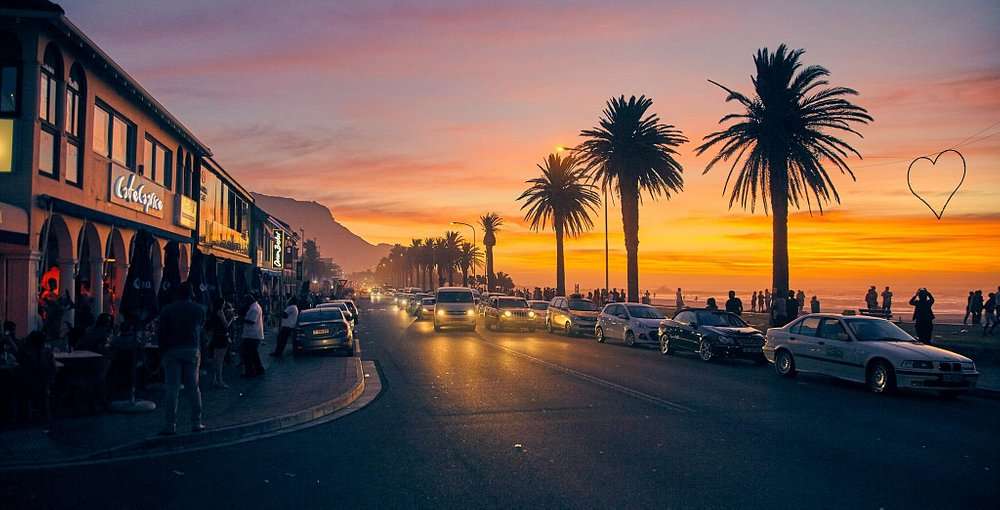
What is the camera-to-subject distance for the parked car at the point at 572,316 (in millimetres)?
34719

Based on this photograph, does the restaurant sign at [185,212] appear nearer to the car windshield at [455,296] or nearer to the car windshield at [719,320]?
the car windshield at [455,296]

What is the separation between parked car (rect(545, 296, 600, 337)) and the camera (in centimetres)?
3472

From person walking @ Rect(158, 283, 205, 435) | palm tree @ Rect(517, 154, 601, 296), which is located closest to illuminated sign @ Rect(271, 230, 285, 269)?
palm tree @ Rect(517, 154, 601, 296)

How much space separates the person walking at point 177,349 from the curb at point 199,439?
0.73 ft

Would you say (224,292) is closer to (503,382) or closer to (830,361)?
(503,382)

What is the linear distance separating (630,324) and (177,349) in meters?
20.9

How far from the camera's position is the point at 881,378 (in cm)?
1531

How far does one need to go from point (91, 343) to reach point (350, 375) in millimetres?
5918

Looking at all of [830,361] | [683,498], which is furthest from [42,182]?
[830,361]

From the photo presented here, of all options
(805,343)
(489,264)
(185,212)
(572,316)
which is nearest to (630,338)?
(572,316)

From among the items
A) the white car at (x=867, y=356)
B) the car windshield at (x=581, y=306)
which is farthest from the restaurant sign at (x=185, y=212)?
the white car at (x=867, y=356)

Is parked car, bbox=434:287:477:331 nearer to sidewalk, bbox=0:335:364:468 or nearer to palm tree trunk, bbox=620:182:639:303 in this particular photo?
palm tree trunk, bbox=620:182:639:303

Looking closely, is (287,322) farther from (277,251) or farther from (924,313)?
(277,251)

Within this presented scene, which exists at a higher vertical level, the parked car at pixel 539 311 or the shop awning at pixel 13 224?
the shop awning at pixel 13 224
